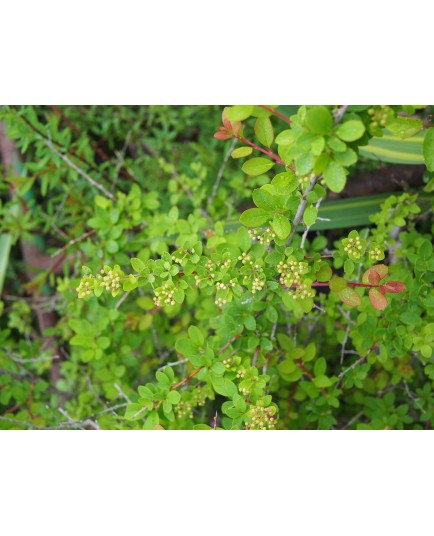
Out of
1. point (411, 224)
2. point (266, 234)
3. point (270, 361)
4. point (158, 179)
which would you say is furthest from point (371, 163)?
point (266, 234)

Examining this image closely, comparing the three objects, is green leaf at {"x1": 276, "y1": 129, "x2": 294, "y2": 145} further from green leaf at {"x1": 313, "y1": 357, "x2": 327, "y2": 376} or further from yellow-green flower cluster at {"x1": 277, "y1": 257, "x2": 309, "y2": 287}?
green leaf at {"x1": 313, "y1": 357, "x2": 327, "y2": 376}

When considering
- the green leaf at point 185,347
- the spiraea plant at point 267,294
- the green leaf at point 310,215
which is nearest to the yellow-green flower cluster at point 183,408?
the spiraea plant at point 267,294

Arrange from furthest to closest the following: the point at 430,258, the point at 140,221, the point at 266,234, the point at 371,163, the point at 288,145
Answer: the point at 371,163
the point at 140,221
the point at 430,258
the point at 266,234
the point at 288,145

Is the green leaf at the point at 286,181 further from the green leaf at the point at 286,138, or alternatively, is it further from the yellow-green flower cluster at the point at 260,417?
the yellow-green flower cluster at the point at 260,417

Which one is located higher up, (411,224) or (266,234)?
(266,234)

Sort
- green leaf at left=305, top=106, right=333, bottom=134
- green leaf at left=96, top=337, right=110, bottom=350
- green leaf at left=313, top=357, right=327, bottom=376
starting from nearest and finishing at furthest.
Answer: green leaf at left=305, top=106, right=333, bottom=134
green leaf at left=313, top=357, right=327, bottom=376
green leaf at left=96, top=337, right=110, bottom=350

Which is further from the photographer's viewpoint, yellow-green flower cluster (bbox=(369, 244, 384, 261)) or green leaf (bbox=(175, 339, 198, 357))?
green leaf (bbox=(175, 339, 198, 357))

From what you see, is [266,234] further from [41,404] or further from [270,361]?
[41,404]

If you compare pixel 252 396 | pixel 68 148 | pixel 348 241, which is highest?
pixel 348 241

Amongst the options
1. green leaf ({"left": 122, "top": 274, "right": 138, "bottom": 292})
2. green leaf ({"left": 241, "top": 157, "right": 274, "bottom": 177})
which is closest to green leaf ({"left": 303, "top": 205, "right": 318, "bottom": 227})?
green leaf ({"left": 241, "top": 157, "right": 274, "bottom": 177})
